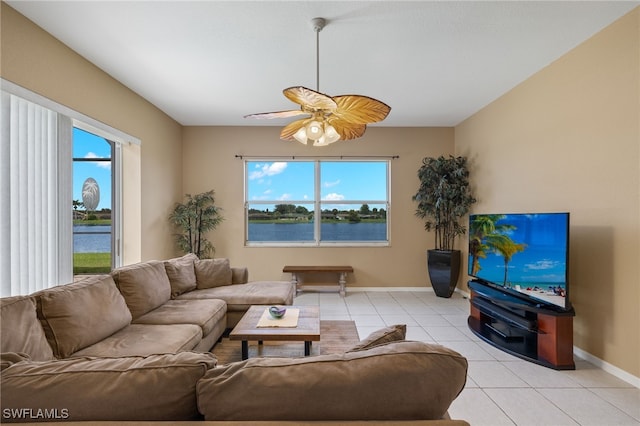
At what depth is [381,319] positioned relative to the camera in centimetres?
387

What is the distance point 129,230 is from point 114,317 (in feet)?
6.74

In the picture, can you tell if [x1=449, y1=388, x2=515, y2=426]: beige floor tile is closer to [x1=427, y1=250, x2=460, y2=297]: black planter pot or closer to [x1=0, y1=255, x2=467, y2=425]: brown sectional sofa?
[x1=0, y1=255, x2=467, y2=425]: brown sectional sofa

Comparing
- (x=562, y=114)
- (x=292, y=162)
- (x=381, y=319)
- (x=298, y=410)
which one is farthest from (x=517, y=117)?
(x=298, y=410)

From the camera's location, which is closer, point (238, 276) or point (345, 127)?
point (345, 127)

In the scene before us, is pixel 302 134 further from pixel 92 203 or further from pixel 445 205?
pixel 445 205

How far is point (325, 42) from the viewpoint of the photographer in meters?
2.71

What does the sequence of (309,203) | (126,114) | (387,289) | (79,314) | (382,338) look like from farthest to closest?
(309,203), (387,289), (126,114), (79,314), (382,338)

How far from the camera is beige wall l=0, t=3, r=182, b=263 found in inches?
91.6

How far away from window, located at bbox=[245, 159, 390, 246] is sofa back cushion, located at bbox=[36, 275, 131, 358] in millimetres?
3166

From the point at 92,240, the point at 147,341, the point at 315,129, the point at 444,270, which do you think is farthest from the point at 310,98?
the point at 444,270

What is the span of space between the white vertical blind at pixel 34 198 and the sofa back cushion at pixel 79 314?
73cm

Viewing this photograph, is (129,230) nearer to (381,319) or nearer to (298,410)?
(381,319)

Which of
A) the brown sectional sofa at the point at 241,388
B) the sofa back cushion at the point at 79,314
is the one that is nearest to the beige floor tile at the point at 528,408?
the brown sectional sofa at the point at 241,388

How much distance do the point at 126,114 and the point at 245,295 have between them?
102 inches
